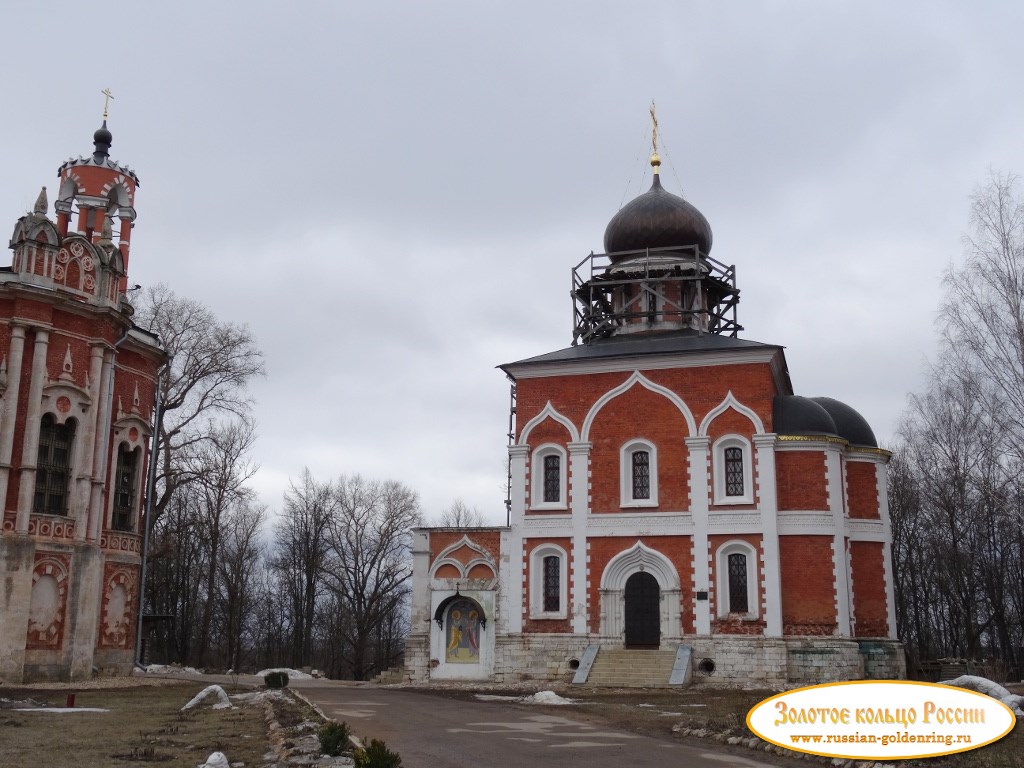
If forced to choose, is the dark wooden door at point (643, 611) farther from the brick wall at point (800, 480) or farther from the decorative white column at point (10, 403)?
the decorative white column at point (10, 403)

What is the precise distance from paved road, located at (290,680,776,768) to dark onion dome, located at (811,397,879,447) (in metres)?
14.0

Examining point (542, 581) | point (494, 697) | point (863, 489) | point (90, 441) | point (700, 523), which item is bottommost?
point (494, 697)

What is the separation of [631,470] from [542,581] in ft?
13.2

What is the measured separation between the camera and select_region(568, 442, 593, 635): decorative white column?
90.4 feet

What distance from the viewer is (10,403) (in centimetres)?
2230

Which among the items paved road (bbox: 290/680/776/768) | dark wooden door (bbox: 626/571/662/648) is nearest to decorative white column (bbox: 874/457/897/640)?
dark wooden door (bbox: 626/571/662/648)

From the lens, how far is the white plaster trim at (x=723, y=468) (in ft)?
88.1

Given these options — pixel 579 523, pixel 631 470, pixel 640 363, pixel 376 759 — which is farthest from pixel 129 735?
pixel 640 363

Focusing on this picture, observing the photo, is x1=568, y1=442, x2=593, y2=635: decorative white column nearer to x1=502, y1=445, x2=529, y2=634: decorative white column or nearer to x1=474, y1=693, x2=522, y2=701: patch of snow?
x1=502, y1=445, x2=529, y2=634: decorative white column

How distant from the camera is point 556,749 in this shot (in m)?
11.7

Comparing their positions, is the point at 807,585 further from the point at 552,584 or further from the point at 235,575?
the point at 235,575

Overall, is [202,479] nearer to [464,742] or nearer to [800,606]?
[800,606]

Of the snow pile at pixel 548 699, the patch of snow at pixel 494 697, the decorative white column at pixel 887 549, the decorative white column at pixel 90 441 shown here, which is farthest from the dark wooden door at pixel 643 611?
the decorative white column at pixel 90 441

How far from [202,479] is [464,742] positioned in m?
22.4
